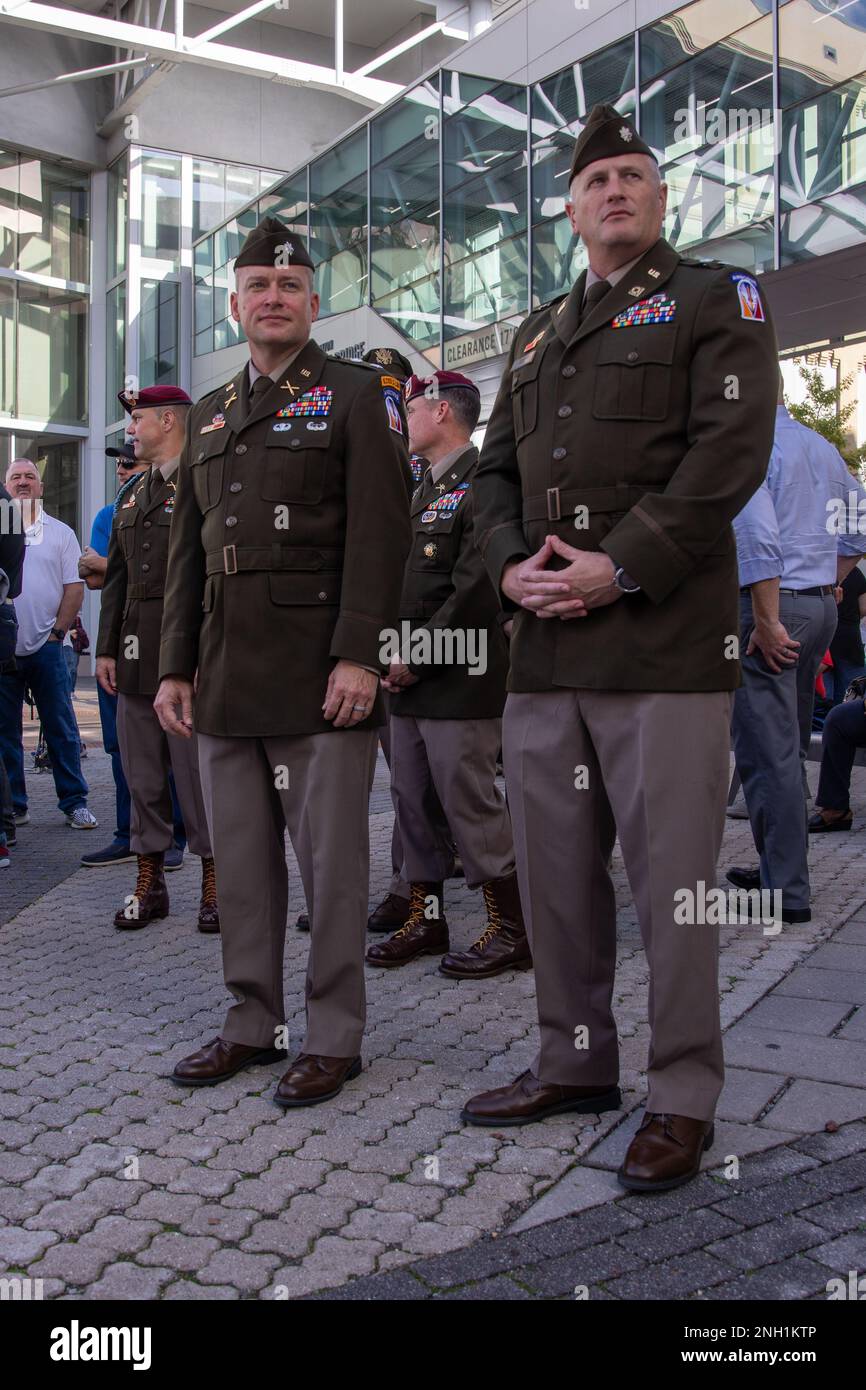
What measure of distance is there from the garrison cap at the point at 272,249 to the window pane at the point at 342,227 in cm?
1789

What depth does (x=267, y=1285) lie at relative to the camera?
242cm

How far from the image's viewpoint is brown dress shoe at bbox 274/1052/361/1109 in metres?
3.31

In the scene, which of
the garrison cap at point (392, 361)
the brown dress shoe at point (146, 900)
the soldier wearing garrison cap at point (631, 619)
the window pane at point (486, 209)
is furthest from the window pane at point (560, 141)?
the soldier wearing garrison cap at point (631, 619)

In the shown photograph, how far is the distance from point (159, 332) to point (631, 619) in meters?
27.1

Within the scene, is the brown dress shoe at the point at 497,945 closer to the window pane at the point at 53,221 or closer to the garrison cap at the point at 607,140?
the garrison cap at the point at 607,140

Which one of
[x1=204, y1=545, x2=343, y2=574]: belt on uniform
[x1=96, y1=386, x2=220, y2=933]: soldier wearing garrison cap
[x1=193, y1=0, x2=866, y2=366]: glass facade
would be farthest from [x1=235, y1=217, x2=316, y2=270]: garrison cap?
[x1=193, y1=0, x2=866, y2=366]: glass facade

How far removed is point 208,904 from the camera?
534cm

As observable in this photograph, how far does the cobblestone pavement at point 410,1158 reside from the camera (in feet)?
8.06

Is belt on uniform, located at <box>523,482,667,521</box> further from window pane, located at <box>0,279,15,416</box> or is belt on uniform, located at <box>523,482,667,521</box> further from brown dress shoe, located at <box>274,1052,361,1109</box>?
window pane, located at <box>0,279,15,416</box>

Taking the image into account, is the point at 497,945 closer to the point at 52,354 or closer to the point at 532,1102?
the point at 532,1102

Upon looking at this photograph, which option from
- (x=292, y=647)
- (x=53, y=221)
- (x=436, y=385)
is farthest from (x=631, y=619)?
(x=53, y=221)

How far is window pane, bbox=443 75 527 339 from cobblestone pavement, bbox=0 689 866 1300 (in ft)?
46.8
